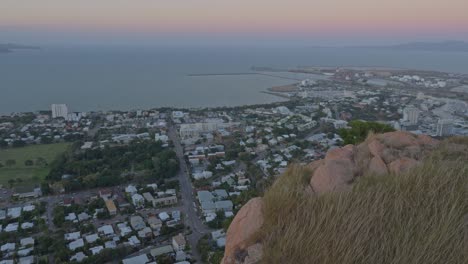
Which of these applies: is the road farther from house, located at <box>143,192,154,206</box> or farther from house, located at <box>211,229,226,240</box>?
house, located at <box>143,192,154,206</box>

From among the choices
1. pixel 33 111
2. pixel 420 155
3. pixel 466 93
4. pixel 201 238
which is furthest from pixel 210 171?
pixel 466 93

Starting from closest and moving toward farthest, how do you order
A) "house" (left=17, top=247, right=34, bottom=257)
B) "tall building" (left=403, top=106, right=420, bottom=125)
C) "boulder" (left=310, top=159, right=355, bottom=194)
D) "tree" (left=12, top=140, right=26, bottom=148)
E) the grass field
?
"boulder" (left=310, top=159, right=355, bottom=194) → "house" (left=17, top=247, right=34, bottom=257) → the grass field → "tree" (left=12, top=140, right=26, bottom=148) → "tall building" (left=403, top=106, right=420, bottom=125)

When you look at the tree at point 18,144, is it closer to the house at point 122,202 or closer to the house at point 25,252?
the house at point 122,202

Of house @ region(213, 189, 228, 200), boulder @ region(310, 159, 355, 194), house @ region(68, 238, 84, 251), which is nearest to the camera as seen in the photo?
boulder @ region(310, 159, 355, 194)

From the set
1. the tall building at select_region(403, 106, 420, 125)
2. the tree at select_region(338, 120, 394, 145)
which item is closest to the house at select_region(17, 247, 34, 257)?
the tree at select_region(338, 120, 394, 145)

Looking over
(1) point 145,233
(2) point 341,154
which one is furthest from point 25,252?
(2) point 341,154

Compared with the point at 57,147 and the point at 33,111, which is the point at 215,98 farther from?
the point at 57,147

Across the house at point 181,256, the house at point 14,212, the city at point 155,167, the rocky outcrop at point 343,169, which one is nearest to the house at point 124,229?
the city at point 155,167
